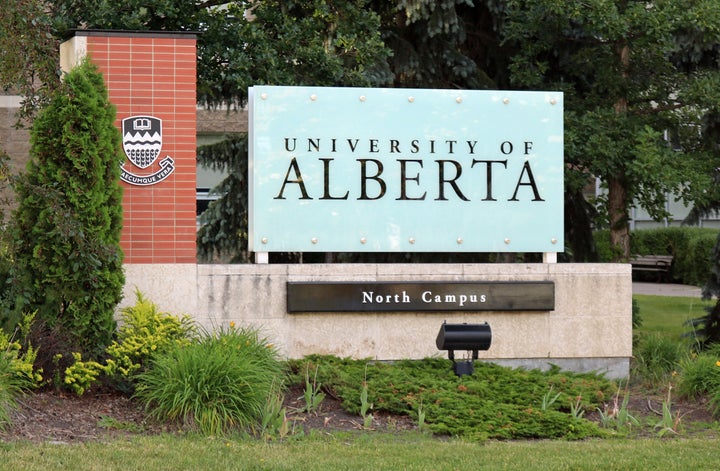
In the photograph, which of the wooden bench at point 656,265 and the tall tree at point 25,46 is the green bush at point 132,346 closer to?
the tall tree at point 25,46

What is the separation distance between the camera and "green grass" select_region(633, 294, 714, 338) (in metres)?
17.6

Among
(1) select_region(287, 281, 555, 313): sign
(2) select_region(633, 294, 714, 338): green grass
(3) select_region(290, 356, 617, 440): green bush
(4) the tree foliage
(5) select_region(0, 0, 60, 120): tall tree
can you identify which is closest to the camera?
(3) select_region(290, 356, 617, 440): green bush

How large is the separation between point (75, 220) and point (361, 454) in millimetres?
3316

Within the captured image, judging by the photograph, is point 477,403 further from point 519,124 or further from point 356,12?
point 356,12

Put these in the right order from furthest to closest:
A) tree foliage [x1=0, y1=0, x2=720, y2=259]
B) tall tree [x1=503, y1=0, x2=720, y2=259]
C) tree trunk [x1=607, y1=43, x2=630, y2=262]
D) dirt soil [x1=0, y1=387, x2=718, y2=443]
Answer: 1. tree trunk [x1=607, y1=43, x2=630, y2=262]
2. tall tree [x1=503, y1=0, x2=720, y2=259]
3. tree foliage [x1=0, y1=0, x2=720, y2=259]
4. dirt soil [x1=0, y1=387, x2=718, y2=443]

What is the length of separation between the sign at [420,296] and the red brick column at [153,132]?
1258mm

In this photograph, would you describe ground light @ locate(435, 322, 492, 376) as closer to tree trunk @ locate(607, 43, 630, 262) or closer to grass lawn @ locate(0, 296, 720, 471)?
grass lawn @ locate(0, 296, 720, 471)

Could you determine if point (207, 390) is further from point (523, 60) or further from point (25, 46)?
point (523, 60)

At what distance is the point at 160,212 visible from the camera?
1033cm

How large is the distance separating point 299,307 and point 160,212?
164 centimetres

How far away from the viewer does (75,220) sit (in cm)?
904

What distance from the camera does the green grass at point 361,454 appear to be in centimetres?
699

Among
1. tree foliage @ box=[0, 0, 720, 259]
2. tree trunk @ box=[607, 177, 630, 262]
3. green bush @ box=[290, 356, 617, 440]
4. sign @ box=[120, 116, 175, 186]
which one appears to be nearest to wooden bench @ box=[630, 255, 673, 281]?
tree foliage @ box=[0, 0, 720, 259]

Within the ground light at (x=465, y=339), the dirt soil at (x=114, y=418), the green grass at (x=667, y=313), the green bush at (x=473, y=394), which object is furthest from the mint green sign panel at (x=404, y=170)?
the green grass at (x=667, y=313)
